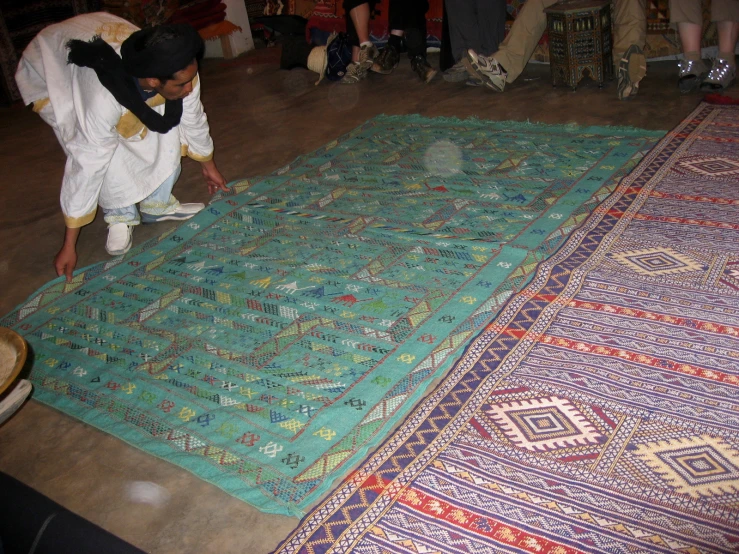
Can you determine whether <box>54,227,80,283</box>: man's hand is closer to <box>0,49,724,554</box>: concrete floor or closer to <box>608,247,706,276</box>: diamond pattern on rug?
<box>0,49,724,554</box>: concrete floor

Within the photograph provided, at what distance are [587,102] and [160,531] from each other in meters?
3.35

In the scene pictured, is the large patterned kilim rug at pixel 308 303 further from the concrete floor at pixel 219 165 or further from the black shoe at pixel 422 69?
the black shoe at pixel 422 69

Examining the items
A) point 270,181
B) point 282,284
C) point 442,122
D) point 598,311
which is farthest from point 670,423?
point 442,122

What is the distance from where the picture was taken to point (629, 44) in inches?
159

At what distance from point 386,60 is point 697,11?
82.4 inches

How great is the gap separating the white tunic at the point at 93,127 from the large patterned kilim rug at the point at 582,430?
1.70 metres

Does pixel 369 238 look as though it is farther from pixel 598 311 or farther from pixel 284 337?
pixel 598 311

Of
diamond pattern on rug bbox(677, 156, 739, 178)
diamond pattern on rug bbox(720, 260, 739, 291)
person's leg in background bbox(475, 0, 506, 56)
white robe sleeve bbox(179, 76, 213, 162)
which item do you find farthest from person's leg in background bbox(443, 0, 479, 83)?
diamond pattern on rug bbox(720, 260, 739, 291)

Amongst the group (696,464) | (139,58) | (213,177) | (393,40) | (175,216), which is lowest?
(696,464)

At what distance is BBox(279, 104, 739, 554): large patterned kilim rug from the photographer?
1.44 meters

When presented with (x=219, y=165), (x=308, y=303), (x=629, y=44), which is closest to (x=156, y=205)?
(x=219, y=165)

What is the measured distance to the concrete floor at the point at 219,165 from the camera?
163 centimetres

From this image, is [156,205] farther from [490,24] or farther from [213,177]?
[490,24]

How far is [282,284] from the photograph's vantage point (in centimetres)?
250
